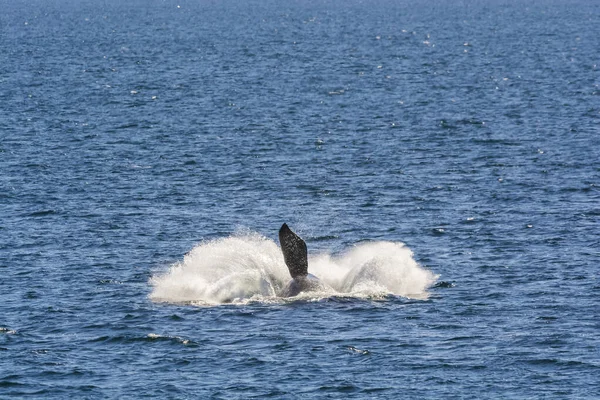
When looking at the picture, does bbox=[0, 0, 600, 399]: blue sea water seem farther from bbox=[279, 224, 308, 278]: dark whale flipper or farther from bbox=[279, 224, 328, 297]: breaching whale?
bbox=[279, 224, 308, 278]: dark whale flipper

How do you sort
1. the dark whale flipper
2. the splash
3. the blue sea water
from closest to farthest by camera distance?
the blue sea water < the dark whale flipper < the splash

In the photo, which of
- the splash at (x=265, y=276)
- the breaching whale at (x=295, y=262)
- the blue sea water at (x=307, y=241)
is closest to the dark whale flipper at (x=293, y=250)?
the breaching whale at (x=295, y=262)

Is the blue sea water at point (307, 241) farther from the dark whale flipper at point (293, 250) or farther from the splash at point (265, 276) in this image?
the dark whale flipper at point (293, 250)

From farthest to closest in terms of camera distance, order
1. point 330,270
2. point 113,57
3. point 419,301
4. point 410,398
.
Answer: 1. point 113,57
2. point 330,270
3. point 419,301
4. point 410,398

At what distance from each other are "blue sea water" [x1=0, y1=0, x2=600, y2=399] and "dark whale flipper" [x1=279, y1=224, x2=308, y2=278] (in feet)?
4.27

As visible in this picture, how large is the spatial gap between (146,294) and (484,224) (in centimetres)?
1990

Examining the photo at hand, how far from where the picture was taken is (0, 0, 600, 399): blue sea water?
37.5 meters

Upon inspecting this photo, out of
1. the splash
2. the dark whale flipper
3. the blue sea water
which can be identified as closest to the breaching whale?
the dark whale flipper

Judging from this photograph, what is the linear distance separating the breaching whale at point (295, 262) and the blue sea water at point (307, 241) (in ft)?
2.53

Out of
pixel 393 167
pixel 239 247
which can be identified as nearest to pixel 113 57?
pixel 393 167

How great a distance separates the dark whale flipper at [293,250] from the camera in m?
45.5

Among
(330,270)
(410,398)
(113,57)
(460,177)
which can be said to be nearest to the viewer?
(410,398)

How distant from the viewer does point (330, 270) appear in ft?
162

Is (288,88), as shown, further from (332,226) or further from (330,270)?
(330,270)
